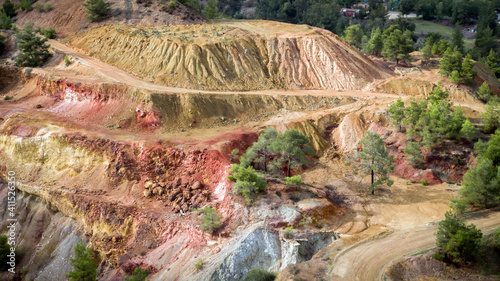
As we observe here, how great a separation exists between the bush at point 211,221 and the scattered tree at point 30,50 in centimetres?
3923

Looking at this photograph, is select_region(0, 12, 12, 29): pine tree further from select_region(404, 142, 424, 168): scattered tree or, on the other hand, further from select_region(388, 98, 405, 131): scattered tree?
select_region(404, 142, 424, 168): scattered tree

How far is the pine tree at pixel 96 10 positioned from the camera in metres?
66.1

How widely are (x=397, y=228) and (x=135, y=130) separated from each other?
2772 centimetres

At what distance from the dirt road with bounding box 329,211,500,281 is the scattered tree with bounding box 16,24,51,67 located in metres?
49.6

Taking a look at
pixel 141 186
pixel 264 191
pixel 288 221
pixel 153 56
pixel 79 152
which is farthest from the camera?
pixel 153 56

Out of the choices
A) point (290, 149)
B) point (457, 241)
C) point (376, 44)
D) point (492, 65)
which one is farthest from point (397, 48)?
point (457, 241)

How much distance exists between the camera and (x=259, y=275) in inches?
1045

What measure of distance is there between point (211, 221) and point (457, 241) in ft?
56.0

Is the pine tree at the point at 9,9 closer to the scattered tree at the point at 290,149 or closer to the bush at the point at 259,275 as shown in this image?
the scattered tree at the point at 290,149

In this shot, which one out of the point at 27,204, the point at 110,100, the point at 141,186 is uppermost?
the point at 110,100

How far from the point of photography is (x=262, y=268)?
29016 mm

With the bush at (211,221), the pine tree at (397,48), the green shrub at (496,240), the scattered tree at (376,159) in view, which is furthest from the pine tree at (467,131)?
the bush at (211,221)

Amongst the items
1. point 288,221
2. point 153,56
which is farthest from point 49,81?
point 288,221

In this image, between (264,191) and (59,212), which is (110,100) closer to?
(59,212)
